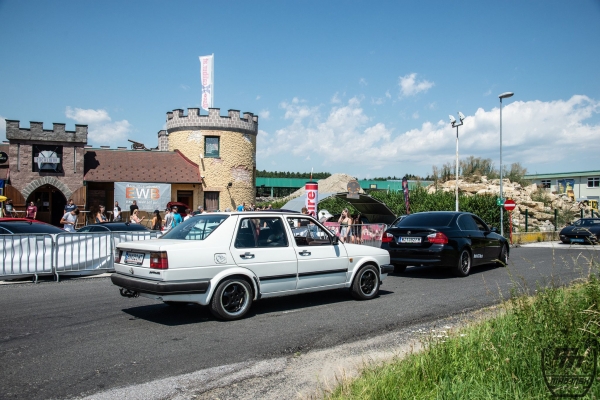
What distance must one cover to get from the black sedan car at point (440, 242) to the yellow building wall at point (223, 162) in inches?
885

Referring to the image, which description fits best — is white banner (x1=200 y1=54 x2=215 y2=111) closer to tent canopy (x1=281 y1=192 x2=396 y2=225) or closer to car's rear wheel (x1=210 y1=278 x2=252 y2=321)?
tent canopy (x1=281 y1=192 x2=396 y2=225)

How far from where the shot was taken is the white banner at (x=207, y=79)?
116 feet

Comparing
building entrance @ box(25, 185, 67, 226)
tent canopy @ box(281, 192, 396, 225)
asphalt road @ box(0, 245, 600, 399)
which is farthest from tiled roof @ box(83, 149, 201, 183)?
asphalt road @ box(0, 245, 600, 399)

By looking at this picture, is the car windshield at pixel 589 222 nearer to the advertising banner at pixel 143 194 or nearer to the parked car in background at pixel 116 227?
the parked car in background at pixel 116 227

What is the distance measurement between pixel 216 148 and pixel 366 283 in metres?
26.5

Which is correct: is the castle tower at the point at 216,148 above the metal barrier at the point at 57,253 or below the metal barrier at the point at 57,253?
above

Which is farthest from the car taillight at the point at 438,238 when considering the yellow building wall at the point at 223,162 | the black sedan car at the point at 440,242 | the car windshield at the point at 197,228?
the yellow building wall at the point at 223,162

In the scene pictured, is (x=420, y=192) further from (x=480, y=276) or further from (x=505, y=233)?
(x=480, y=276)

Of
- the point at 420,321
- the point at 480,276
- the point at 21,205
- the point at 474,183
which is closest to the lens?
the point at 420,321

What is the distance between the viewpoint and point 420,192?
32.4 meters

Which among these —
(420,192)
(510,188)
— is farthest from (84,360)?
(510,188)

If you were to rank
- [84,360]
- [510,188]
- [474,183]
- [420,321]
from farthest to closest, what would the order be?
[474,183]
[510,188]
[420,321]
[84,360]

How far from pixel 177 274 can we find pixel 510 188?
3854 centimetres

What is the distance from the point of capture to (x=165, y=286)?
6.55 m
